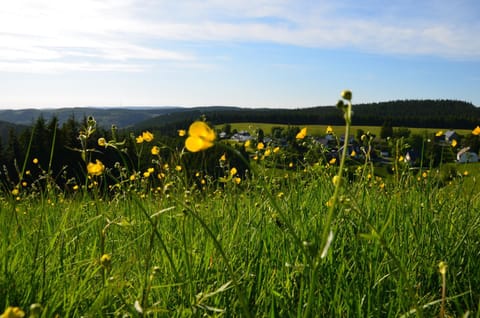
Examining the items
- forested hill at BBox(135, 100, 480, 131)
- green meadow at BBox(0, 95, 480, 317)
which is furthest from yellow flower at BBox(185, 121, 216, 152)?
forested hill at BBox(135, 100, 480, 131)

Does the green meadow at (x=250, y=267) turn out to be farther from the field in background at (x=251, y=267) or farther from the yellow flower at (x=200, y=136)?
the yellow flower at (x=200, y=136)

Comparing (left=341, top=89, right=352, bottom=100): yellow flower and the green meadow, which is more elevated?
(left=341, top=89, right=352, bottom=100): yellow flower

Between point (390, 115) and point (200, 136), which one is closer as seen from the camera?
point (200, 136)

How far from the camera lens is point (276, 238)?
86.6 inches

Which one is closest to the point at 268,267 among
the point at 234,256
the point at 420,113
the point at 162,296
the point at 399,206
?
the point at 234,256

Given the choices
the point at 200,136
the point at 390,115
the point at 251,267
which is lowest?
the point at 251,267

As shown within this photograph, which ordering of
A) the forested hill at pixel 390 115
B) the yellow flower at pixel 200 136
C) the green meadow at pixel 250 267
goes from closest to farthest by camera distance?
the yellow flower at pixel 200 136
the green meadow at pixel 250 267
the forested hill at pixel 390 115

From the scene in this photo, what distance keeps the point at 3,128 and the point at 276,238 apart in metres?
161

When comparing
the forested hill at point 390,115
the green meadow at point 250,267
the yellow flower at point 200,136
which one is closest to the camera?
the yellow flower at point 200,136

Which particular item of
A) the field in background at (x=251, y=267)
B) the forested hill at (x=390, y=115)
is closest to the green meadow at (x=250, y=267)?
the field in background at (x=251, y=267)

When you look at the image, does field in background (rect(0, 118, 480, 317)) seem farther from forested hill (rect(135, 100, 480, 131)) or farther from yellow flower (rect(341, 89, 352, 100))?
forested hill (rect(135, 100, 480, 131))

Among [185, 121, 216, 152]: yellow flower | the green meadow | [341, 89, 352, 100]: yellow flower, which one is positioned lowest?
the green meadow

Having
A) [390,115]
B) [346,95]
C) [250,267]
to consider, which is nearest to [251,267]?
[250,267]

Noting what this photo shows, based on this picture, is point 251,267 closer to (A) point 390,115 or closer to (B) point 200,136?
(B) point 200,136
